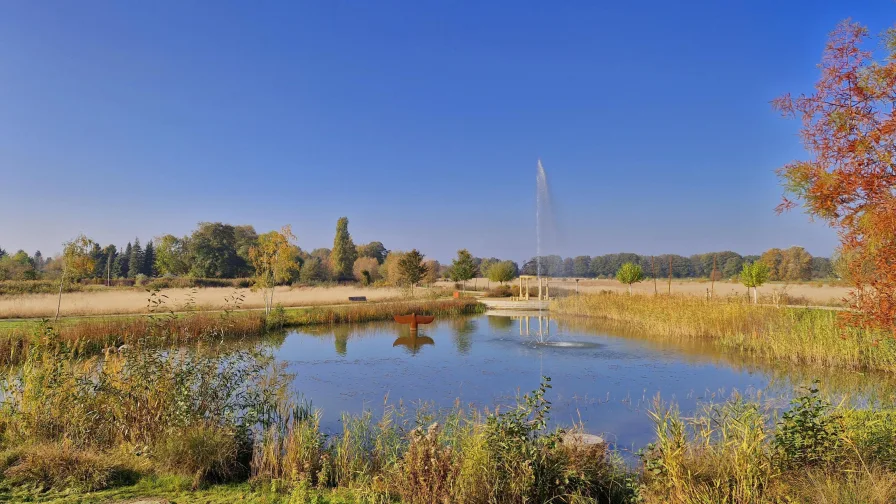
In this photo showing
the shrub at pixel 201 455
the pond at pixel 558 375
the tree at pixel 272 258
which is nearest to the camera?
the shrub at pixel 201 455

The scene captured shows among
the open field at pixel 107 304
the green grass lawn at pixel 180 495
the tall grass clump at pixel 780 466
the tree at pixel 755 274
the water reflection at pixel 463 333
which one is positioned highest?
the tree at pixel 755 274

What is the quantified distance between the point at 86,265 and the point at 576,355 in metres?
18.1

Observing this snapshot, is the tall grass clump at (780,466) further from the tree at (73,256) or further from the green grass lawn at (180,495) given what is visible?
the tree at (73,256)

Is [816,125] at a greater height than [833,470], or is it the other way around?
[816,125]

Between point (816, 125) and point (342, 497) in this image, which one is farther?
point (816, 125)

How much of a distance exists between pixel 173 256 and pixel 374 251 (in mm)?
36008

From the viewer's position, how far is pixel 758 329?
14.7m

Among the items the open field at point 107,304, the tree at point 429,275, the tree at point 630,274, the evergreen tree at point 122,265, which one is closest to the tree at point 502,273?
the tree at point 429,275

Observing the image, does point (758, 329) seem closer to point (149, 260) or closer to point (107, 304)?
point (107, 304)

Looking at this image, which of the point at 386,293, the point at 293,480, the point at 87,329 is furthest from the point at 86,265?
the point at 293,480

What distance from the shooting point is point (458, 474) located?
4.16m

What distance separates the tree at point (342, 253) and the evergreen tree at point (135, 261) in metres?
23.6

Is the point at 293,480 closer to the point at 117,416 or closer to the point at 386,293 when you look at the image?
the point at 117,416

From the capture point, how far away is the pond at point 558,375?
810cm
